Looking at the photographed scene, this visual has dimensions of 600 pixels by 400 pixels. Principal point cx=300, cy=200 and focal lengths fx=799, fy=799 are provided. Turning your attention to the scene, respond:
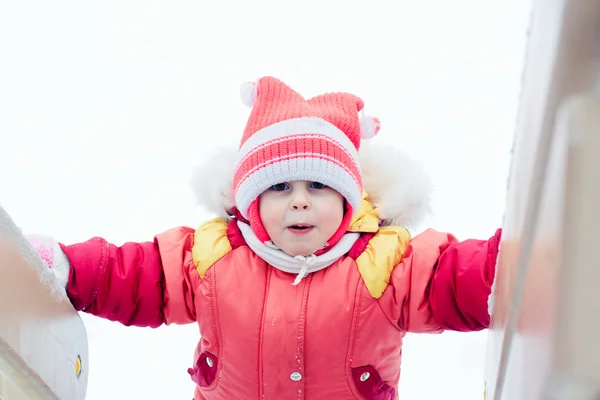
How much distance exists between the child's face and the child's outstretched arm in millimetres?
181

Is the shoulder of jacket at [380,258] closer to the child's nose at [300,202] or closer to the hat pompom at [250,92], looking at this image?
the child's nose at [300,202]

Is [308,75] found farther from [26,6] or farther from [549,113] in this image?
[549,113]

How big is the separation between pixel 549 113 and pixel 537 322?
0.11 meters

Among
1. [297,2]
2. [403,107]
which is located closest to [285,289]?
[403,107]

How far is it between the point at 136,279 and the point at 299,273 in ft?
0.95

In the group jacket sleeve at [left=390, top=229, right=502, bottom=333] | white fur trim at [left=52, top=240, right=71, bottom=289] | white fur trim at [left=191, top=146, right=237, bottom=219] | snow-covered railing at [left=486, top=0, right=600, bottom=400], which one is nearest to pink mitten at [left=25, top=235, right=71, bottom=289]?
white fur trim at [left=52, top=240, right=71, bottom=289]

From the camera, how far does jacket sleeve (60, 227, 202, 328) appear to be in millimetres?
1337

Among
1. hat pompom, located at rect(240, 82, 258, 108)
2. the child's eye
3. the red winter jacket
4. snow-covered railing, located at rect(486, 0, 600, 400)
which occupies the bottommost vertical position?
snow-covered railing, located at rect(486, 0, 600, 400)

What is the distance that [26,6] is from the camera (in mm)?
2666

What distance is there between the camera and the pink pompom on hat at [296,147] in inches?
51.3

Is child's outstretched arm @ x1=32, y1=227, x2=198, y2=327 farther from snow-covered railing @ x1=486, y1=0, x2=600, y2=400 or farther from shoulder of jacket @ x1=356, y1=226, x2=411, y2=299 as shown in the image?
snow-covered railing @ x1=486, y1=0, x2=600, y2=400

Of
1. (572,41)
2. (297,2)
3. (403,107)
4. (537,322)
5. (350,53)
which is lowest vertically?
(537,322)

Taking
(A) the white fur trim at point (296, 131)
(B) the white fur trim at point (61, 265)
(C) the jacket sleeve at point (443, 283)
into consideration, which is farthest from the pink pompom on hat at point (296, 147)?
(B) the white fur trim at point (61, 265)

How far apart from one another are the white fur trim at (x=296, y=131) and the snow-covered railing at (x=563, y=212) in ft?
2.85
